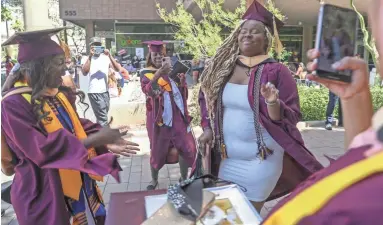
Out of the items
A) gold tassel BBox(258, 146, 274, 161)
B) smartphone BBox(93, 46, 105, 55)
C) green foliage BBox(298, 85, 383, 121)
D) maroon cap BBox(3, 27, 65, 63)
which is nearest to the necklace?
gold tassel BBox(258, 146, 274, 161)

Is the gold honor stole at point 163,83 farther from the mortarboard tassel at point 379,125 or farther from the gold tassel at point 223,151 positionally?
the mortarboard tassel at point 379,125

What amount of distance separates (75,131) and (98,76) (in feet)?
14.5

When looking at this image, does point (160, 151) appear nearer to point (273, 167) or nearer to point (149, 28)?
point (273, 167)

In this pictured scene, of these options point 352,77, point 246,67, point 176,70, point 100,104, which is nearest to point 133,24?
point 100,104

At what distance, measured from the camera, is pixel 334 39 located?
114 centimetres

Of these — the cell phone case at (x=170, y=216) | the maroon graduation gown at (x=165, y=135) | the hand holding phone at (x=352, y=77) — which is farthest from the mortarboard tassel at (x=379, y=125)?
the maroon graduation gown at (x=165, y=135)

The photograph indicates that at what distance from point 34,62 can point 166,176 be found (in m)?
3.18

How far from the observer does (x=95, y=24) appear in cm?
2369

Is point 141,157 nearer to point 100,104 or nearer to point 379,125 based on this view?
point 100,104

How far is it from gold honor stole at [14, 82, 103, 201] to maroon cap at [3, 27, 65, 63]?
0.56 feet

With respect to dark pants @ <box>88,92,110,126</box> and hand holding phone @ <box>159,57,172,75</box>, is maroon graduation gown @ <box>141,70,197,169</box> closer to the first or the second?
hand holding phone @ <box>159,57,172,75</box>

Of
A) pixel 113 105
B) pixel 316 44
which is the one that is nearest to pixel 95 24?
pixel 113 105

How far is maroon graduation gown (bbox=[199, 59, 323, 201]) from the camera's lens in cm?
243

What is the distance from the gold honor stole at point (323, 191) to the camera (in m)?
0.56
